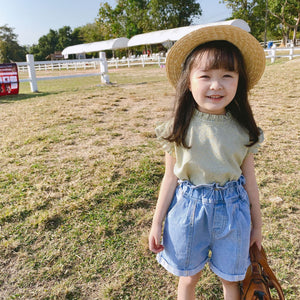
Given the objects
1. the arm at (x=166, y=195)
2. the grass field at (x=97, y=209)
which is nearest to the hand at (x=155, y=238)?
the arm at (x=166, y=195)

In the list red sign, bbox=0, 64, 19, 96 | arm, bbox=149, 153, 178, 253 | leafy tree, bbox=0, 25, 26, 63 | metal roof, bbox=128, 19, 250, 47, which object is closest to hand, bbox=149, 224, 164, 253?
arm, bbox=149, 153, 178, 253

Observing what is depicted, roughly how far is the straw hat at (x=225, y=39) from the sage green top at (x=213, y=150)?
269 millimetres

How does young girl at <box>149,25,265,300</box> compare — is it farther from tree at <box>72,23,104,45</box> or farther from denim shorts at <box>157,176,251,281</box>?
tree at <box>72,23,104,45</box>

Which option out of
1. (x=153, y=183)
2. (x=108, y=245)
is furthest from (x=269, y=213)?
(x=108, y=245)

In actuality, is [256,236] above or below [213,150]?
below

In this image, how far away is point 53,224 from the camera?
2.39 meters

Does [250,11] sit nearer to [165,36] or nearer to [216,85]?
[165,36]

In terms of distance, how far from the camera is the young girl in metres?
1.24

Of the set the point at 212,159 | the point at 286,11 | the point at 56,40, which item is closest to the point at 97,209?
the point at 212,159

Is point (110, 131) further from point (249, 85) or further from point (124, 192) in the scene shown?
point (249, 85)

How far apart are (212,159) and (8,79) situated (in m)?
9.30

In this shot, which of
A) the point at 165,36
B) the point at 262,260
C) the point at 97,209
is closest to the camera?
the point at 262,260

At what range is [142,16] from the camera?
144 ft

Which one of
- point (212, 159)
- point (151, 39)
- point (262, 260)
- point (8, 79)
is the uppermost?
point (151, 39)
